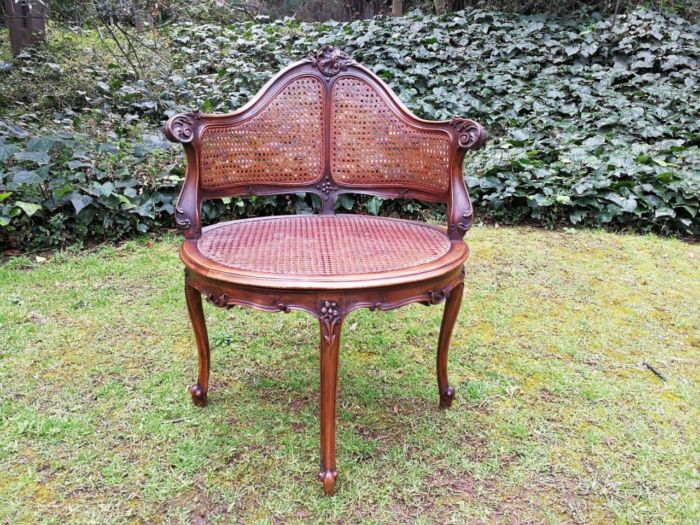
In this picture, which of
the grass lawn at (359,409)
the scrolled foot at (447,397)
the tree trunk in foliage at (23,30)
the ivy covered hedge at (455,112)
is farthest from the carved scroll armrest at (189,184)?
the tree trunk in foliage at (23,30)

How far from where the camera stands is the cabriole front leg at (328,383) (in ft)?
4.12

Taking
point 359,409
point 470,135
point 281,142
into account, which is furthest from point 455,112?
point 359,409

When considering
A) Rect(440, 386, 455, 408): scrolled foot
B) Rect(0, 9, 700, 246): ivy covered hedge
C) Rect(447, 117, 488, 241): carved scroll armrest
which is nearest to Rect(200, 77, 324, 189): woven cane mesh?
Rect(447, 117, 488, 241): carved scroll armrest

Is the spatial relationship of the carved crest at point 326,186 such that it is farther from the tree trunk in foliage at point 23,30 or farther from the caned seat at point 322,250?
the tree trunk in foliage at point 23,30

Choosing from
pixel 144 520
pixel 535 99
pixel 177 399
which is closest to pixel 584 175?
pixel 535 99

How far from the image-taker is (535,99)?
4.88 m

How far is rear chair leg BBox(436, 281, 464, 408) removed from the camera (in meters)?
1.59

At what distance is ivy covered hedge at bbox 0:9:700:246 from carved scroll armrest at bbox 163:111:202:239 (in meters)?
1.87

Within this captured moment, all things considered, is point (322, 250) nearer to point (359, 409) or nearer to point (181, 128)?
point (181, 128)

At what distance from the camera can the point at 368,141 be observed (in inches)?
72.7

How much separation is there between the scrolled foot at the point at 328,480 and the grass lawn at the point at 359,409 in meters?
0.03

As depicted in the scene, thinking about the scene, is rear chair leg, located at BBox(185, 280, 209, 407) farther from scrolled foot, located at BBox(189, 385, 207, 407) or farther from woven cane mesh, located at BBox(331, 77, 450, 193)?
woven cane mesh, located at BBox(331, 77, 450, 193)

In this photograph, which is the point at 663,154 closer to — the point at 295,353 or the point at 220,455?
the point at 295,353

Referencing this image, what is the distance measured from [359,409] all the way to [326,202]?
0.76 meters
